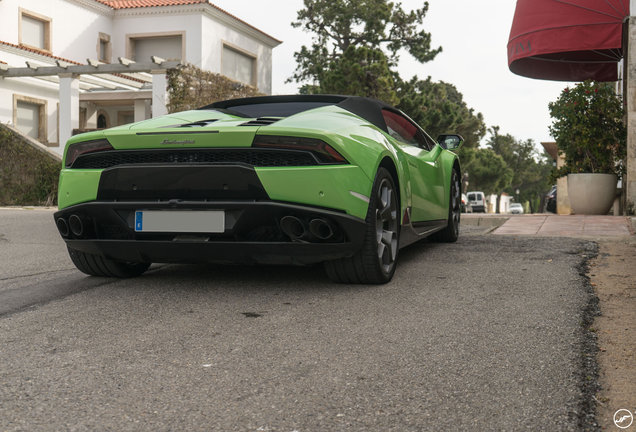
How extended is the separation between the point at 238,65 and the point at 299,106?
88.4 feet

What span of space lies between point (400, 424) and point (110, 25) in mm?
30221

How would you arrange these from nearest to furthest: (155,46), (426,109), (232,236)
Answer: (232,236)
(155,46)
(426,109)

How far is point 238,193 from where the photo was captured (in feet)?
11.8

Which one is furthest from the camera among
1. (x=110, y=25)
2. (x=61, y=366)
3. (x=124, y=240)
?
(x=110, y=25)

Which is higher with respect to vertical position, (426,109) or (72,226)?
(426,109)

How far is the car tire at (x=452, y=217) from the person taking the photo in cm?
638

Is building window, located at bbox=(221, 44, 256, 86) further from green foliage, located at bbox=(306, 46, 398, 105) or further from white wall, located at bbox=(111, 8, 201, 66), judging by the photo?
green foliage, located at bbox=(306, 46, 398, 105)

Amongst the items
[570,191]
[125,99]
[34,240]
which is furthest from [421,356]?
[125,99]

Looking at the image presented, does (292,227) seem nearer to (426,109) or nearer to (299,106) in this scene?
(299,106)

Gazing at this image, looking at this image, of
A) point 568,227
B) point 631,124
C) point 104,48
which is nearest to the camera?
point 568,227

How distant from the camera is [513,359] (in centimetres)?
256

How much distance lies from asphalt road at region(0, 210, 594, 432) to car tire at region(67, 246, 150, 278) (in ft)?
0.35

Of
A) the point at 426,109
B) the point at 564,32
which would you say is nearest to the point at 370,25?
the point at 426,109

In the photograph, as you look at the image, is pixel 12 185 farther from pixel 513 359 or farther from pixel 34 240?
pixel 513 359
